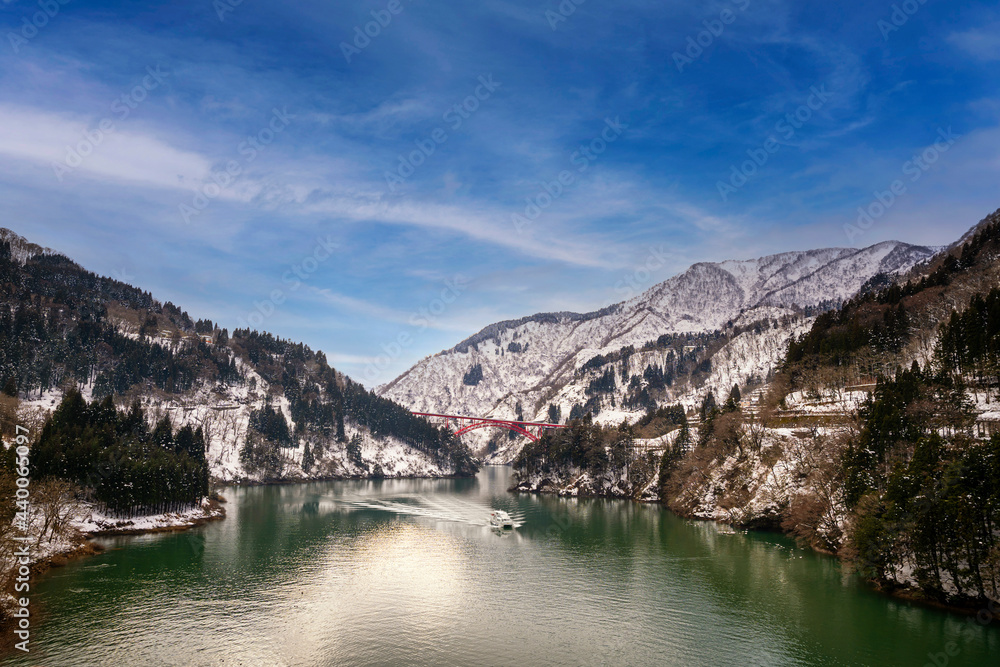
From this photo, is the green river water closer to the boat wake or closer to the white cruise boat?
the white cruise boat


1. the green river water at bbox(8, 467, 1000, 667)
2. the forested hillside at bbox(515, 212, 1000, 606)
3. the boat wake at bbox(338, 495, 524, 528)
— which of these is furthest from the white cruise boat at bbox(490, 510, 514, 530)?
the forested hillside at bbox(515, 212, 1000, 606)

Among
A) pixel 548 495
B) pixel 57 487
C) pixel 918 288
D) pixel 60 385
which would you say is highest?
pixel 918 288

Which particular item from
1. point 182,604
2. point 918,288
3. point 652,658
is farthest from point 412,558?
point 918,288

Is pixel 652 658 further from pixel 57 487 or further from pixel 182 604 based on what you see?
pixel 57 487

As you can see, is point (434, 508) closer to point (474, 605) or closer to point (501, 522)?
point (501, 522)

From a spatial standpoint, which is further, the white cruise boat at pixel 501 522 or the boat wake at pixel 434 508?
the boat wake at pixel 434 508

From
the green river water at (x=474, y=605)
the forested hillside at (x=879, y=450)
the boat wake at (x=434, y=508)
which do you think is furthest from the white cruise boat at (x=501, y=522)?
the forested hillside at (x=879, y=450)

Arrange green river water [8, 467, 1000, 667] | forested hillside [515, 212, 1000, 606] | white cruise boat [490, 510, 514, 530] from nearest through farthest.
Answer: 1. green river water [8, 467, 1000, 667]
2. forested hillside [515, 212, 1000, 606]
3. white cruise boat [490, 510, 514, 530]

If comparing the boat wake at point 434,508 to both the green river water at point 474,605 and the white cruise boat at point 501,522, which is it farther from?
the green river water at point 474,605

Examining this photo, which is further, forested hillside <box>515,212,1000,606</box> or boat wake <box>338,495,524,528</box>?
boat wake <box>338,495,524,528</box>
